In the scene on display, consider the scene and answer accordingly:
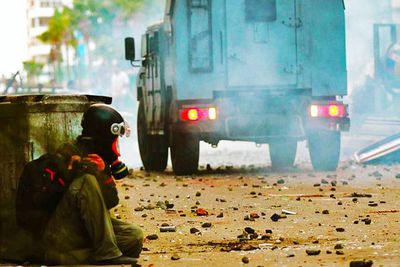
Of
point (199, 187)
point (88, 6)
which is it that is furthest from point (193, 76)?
point (88, 6)

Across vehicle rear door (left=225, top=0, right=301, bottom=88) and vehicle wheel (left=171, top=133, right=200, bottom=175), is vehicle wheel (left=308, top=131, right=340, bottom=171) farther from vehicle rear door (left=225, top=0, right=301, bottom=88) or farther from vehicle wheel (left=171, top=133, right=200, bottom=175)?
vehicle wheel (left=171, top=133, right=200, bottom=175)

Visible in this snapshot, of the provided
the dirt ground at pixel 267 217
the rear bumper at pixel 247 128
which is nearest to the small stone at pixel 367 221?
the dirt ground at pixel 267 217

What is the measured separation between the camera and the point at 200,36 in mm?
17219

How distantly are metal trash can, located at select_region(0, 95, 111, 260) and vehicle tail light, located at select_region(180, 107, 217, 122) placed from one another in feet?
31.1

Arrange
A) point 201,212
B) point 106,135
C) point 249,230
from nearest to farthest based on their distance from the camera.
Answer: point 106,135, point 249,230, point 201,212

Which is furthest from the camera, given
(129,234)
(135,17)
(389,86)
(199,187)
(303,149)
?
(135,17)

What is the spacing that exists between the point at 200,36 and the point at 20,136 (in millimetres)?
9848

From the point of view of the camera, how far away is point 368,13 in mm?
35219

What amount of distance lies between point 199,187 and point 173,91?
2717 millimetres

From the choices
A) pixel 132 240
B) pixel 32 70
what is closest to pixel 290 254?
pixel 132 240

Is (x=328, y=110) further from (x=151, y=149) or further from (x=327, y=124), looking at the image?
(x=151, y=149)

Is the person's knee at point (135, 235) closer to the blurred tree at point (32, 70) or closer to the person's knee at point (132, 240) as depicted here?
the person's knee at point (132, 240)

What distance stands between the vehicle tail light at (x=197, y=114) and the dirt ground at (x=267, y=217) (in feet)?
2.92

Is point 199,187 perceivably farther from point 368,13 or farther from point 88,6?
point 88,6
